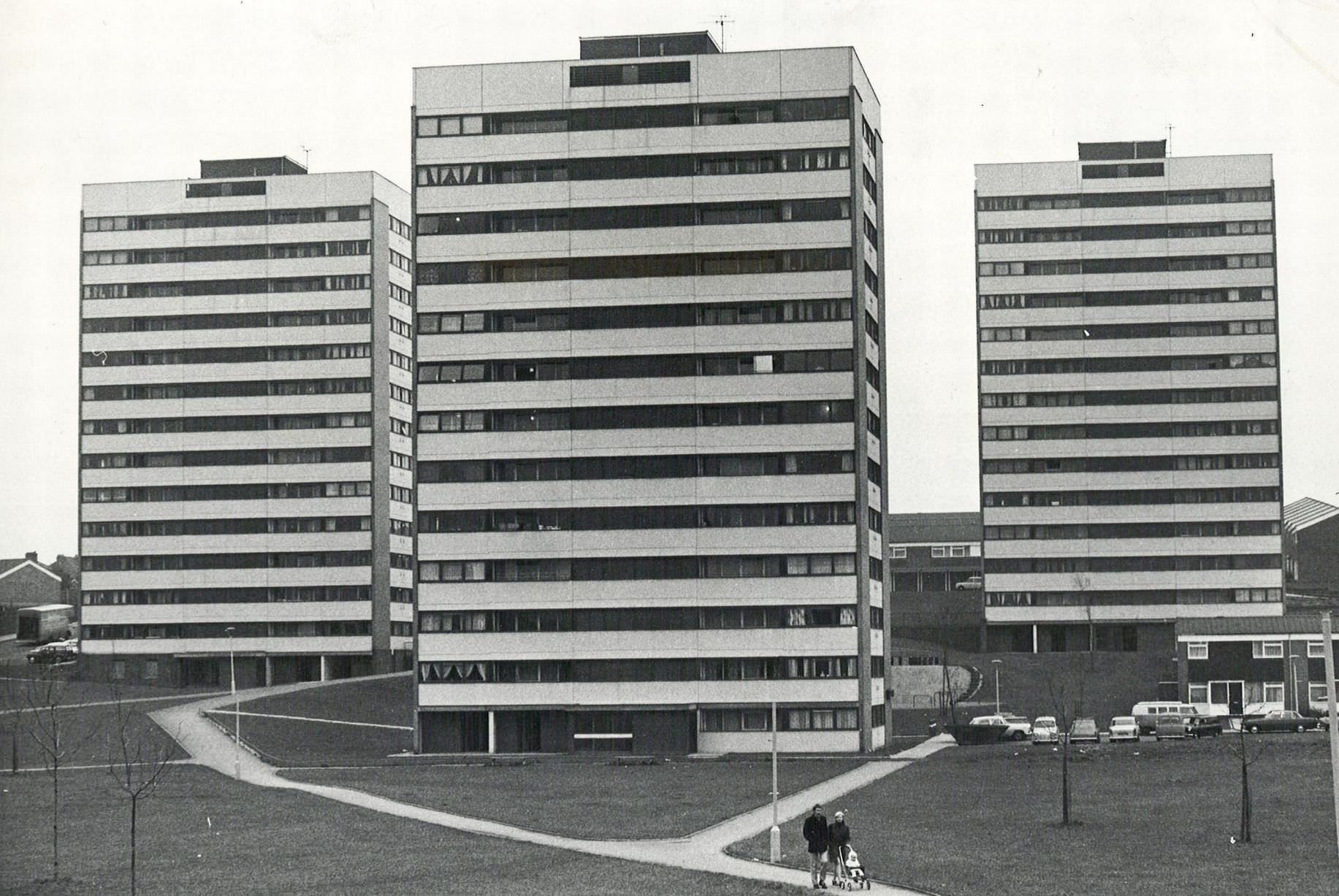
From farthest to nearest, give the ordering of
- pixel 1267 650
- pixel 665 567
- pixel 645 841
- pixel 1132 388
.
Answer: pixel 1132 388, pixel 1267 650, pixel 665 567, pixel 645 841

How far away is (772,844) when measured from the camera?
49.2 meters

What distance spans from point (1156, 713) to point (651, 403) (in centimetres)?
3420

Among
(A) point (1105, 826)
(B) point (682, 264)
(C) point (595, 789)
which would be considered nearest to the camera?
(A) point (1105, 826)

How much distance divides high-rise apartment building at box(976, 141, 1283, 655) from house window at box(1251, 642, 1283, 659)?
3083 cm

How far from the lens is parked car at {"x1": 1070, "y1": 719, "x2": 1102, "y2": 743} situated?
93250mm

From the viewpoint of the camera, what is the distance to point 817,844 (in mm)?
43969

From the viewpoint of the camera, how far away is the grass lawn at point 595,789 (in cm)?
6091

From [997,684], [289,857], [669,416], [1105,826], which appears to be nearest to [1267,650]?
[997,684]

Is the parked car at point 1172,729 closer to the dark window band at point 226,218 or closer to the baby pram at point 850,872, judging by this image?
the baby pram at point 850,872

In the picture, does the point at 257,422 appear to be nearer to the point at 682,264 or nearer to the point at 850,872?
the point at 682,264

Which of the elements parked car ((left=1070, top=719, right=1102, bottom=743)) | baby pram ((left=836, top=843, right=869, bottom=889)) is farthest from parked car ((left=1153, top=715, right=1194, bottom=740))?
baby pram ((left=836, top=843, right=869, bottom=889))

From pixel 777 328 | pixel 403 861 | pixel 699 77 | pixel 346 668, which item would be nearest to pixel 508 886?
pixel 403 861

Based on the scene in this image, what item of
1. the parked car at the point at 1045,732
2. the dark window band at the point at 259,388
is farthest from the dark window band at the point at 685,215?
the dark window band at the point at 259,388

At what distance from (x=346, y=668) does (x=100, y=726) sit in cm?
3852
